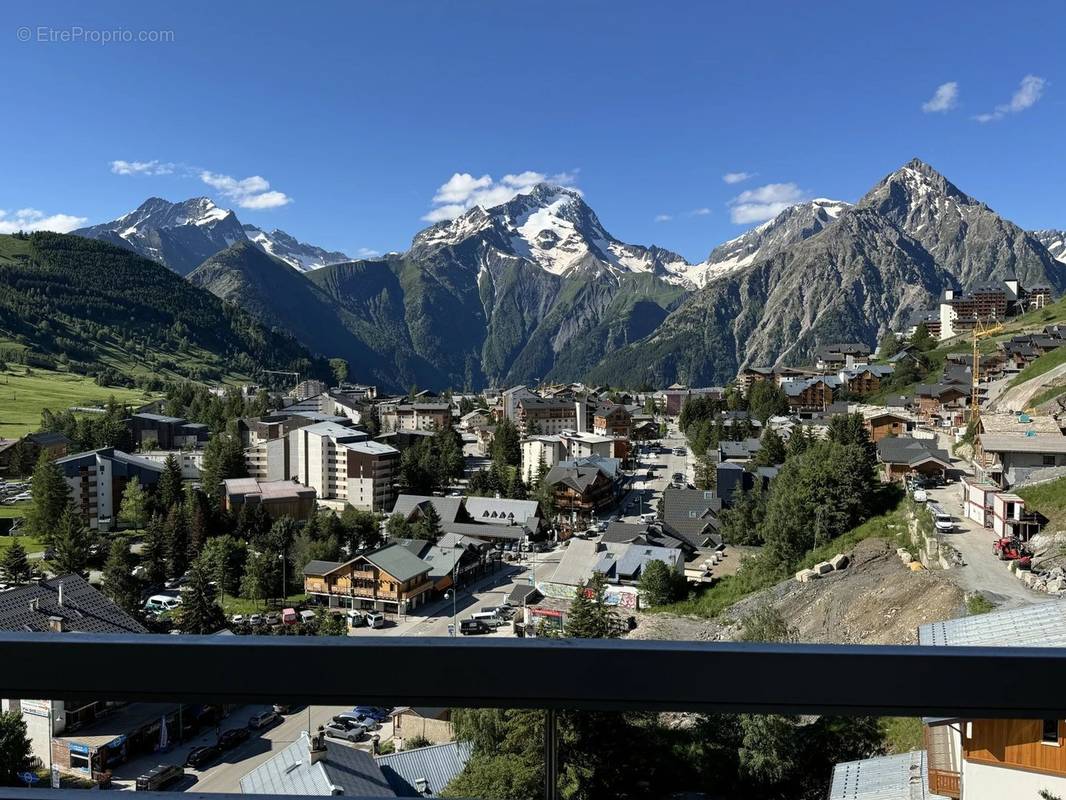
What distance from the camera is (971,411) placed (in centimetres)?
2402

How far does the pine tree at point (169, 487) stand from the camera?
23.6 m

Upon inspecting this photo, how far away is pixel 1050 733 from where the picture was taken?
83 cm

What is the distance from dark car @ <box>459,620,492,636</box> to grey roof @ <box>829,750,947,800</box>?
12005 mm

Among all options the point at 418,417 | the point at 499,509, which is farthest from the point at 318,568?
the point at 418,417

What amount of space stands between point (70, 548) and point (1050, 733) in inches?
826

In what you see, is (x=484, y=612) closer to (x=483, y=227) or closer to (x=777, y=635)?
(x=777, y=635)

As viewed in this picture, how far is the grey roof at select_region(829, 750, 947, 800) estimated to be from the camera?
5.87ft

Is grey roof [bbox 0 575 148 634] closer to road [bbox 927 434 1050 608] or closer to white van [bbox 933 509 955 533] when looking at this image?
road [bbox 927 434 1050 608]

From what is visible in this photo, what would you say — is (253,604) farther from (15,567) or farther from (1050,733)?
(1050,733)

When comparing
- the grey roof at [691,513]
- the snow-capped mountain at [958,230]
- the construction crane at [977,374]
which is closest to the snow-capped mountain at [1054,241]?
the snow-capped mountain at [958,230]

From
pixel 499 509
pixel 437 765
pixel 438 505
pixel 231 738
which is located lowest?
pixel 499 509

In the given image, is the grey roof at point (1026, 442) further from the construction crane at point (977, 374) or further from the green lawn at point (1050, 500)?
the construction crane at point (977, 374)

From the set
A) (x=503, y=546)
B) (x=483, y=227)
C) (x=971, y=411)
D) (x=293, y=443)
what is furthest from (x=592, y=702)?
(x=483, y=227)

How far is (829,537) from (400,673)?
1355 centimetres
